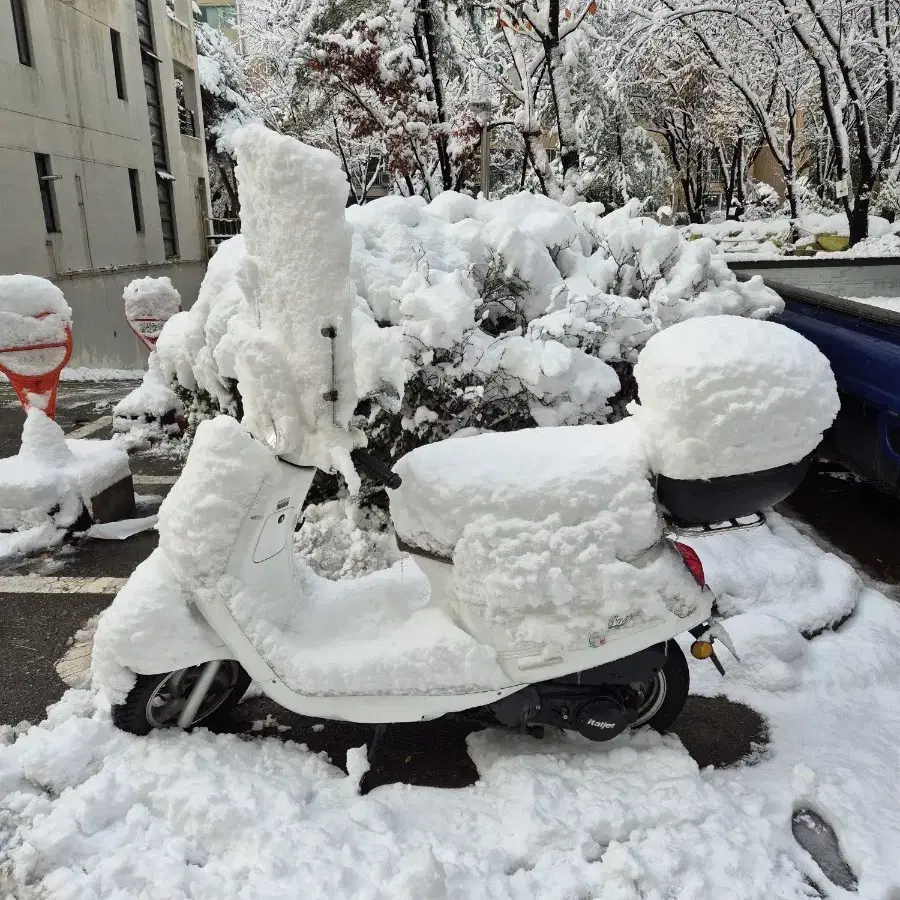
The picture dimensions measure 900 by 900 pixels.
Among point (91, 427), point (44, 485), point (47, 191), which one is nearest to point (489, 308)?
point (44, 485)

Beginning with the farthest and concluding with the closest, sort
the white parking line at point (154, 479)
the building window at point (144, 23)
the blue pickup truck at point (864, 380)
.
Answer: the building window at point (144, 23) < the white parking line at point (154, 479) < the blue pickup truck at point (864, 380)

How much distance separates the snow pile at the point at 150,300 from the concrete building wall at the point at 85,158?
210 inches

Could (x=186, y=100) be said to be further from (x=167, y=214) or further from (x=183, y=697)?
(x=183, y=697)

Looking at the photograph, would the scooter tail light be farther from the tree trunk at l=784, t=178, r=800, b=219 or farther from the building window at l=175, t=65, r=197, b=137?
the building window at l=175, t=65, r=197, b=137

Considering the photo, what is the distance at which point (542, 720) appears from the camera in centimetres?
246

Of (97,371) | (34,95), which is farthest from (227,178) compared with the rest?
(97,371)

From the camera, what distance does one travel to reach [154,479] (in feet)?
19.2

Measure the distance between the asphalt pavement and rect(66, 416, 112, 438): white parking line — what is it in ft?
5.83

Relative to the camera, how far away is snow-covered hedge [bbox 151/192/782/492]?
378cm

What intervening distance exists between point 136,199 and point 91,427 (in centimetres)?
1059

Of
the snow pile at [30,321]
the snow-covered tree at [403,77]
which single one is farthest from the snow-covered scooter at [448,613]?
the snow-covered tree at [403,77]

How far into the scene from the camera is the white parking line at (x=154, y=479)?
5769 mm

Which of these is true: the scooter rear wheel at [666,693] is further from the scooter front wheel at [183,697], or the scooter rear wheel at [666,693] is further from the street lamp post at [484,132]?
the street lamp post at [484,132]

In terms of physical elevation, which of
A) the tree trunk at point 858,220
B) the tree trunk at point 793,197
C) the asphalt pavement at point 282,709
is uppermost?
the tree trunk at point 793,197
